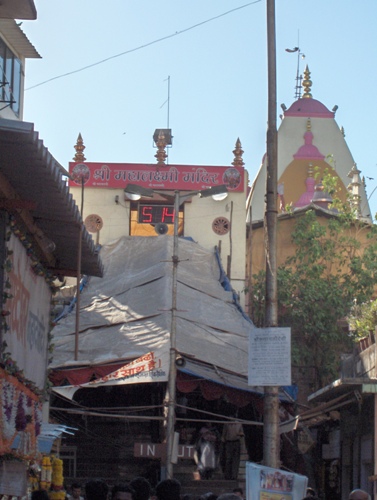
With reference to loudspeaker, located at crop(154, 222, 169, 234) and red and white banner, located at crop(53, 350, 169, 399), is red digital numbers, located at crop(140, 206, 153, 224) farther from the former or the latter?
red and white banner, located at crop(53, 350, 169, 399)

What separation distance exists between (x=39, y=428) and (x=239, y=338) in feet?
36.1

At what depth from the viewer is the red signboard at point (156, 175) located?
28.7 metres

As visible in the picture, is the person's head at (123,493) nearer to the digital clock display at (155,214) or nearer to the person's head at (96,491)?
the person's head at (96,491)

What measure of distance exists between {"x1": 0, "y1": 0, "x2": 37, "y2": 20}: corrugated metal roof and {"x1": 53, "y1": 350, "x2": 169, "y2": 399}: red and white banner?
7.54 metres

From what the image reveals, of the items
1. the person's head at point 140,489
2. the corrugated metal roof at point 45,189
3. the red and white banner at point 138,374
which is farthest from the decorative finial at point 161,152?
the person's head at point 140,489

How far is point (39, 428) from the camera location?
1202 cm

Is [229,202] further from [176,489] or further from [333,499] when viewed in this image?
[176,489]

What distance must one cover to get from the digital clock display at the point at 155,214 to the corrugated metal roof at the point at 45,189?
581 inches

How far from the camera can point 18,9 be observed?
14.6 metres

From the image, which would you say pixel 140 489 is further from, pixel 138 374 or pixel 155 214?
pixel 155 214

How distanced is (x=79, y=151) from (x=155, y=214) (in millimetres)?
3008

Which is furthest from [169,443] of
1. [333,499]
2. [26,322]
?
[26,322]

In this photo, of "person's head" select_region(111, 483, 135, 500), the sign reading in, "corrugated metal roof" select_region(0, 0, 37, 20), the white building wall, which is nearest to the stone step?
the sign reading in

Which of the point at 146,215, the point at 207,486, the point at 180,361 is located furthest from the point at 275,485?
the point at 146,215
